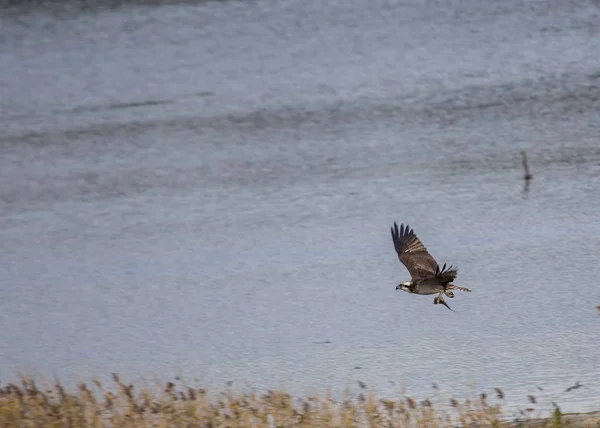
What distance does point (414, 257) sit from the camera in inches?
224

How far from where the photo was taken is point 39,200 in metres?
8.13

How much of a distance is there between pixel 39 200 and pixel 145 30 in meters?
3.33

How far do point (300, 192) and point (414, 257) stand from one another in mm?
2075

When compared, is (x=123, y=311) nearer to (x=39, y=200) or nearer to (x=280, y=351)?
(x=280, y=351)

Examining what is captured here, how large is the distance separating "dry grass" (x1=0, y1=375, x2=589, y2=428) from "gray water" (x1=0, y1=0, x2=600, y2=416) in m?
0.32

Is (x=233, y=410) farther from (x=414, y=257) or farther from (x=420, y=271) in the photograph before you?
(x=414, y=257)

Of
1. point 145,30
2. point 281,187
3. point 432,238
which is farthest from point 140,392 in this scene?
point 145,30

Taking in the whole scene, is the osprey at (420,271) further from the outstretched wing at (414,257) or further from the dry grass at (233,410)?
the dry grass at (233,410)

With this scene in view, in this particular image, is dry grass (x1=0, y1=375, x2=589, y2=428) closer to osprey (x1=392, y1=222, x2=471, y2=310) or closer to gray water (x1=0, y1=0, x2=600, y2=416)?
gray water (x1=0, y1=0, x2=600, y2=416)

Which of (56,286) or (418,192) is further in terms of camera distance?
(418,192)

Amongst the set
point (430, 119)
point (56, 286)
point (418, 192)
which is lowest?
point (56, 286)

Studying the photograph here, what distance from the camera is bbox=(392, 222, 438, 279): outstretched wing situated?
5.51 m

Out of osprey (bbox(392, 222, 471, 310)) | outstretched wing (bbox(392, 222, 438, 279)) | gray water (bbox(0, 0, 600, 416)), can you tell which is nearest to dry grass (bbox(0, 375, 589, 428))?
gray water (bbox(0, 0, 600, 416))

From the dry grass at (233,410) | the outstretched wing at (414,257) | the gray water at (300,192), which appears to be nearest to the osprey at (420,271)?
the outstretched wing at (414,257)
